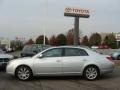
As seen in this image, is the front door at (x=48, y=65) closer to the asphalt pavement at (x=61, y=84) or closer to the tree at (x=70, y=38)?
the asphalt pavement at (x=61, y=84)

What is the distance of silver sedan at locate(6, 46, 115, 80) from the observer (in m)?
12.5

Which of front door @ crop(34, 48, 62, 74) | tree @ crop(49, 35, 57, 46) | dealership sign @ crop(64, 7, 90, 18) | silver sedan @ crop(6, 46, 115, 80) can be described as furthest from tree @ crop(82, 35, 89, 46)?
front door @ crop(34, 48, 62, 74)

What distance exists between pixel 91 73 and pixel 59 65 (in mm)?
1383

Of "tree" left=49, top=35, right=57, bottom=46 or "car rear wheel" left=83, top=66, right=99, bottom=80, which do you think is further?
"tree" left=49, top=35, right=57, bottom=46

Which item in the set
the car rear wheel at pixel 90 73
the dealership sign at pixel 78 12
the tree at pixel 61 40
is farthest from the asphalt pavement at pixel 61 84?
the tree at pixel 61 40

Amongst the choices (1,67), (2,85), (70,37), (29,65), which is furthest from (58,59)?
(70,37)

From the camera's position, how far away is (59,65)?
41.1ft

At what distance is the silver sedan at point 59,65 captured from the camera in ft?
41.1

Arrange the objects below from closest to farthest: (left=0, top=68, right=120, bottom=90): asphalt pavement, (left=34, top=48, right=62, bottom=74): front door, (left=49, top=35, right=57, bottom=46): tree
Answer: (left=0, top=68, right=120, bottom=90): asphalt pavement → (left=34, top=48, right=62, bottom=74): front door → (left=49, top=35, right=57, bottom=46): tree

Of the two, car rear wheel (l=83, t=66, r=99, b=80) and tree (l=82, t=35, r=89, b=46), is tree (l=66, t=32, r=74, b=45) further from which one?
car rear wheel (l=83, t=66, r=99, b=80)

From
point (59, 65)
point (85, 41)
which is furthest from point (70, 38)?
point (59, 65)

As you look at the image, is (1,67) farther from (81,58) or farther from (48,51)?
(81,58)

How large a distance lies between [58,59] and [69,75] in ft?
2.75

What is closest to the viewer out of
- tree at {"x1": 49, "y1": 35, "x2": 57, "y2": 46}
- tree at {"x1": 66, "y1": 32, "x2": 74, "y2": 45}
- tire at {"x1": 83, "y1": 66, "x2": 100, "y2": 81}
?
tire at {"x1": 83, "y1": 66, "x2": 100, "y2": 81}
